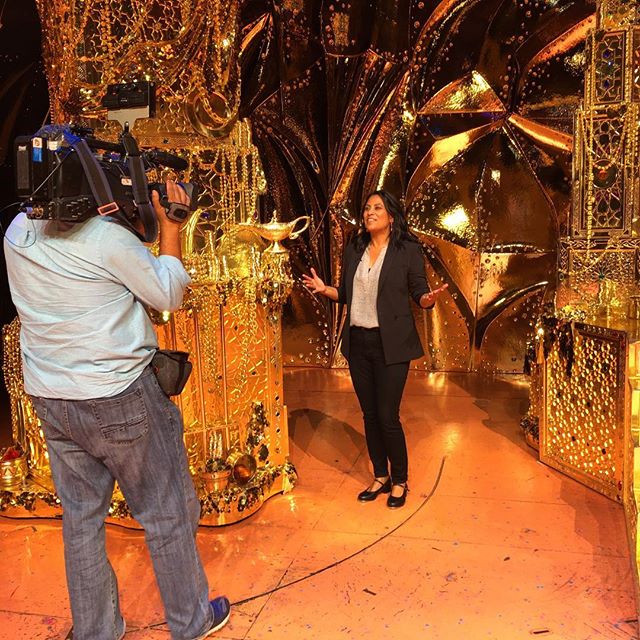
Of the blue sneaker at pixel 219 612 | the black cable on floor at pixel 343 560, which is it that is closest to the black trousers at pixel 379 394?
the black cable on floor at pixel 343 560

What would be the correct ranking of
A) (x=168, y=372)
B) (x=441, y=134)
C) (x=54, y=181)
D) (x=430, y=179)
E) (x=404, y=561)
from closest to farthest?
(x=54, y=181) < (x=168, y=372) < (x=404, y=561) < (x=441, y=134) < (x=430, y=179)

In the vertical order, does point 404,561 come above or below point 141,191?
below

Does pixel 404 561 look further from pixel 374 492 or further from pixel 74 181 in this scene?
pixel 74 181

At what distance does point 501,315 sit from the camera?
22.0ft

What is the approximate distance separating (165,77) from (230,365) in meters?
1.59

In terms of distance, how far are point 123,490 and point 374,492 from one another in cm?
186

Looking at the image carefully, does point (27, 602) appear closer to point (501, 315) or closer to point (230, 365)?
point (230, 365)

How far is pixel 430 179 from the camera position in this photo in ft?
22.1

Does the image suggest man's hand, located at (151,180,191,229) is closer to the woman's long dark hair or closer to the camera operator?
the camera operator

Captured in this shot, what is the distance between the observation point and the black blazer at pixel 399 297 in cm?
380

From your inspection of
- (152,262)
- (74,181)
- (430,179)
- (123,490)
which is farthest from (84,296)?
(430,179)

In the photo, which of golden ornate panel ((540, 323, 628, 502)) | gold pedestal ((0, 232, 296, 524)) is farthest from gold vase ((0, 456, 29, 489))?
golden ornate panel ((540, 323, 628, 502))

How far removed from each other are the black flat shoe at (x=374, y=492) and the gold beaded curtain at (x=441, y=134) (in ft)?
9.49

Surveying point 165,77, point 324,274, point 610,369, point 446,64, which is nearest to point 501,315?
point 324,274
